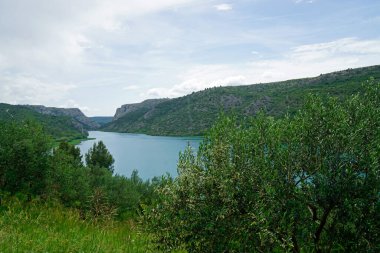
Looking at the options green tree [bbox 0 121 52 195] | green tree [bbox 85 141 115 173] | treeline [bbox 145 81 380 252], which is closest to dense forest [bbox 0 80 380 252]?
treeline [bbox 145 81 380 252]

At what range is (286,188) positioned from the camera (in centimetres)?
946

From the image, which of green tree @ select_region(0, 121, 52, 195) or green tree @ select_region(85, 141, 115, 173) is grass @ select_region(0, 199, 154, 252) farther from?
green tree @ select_region(85, 141, 115, 173)

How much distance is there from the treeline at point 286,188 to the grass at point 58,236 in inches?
52.0

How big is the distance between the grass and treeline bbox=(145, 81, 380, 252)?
1320mm

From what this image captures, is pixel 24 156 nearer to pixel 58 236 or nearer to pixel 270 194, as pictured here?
pixel 58 236

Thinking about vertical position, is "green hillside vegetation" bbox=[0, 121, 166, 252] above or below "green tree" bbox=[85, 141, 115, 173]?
above

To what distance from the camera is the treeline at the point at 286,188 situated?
888 cm

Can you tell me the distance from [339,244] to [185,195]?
15.1ft

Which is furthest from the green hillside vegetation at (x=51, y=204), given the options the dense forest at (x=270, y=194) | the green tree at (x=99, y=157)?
the green tree at (x=99, y=157)

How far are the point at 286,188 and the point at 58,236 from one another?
20.3 ft

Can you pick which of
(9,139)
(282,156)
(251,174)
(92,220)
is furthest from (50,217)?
(9,139)

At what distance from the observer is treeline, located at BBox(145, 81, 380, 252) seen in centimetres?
888

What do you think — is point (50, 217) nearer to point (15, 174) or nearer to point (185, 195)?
point (185, 195)

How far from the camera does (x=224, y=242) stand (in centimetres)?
923
